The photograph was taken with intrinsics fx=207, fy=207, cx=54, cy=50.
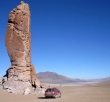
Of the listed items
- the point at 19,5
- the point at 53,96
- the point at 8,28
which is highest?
the point at 19,5

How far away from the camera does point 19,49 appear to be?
34.1 meters

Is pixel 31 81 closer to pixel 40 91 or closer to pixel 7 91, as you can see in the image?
pixel 40 91

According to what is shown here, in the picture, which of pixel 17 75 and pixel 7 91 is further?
pixel 17 75

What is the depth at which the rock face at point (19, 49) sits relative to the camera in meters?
32.8

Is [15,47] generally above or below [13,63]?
above

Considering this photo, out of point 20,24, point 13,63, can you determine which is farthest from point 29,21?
point 13,63

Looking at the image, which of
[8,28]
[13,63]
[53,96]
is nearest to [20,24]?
[8,28]

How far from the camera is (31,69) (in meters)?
36.3

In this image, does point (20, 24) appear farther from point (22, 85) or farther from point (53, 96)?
point (53, 96)

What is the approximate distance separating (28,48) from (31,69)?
380 centimetres

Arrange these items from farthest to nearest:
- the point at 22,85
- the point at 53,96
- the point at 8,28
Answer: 1. the point at 8,28
2. the point at 22,85
3. the point at 53,96

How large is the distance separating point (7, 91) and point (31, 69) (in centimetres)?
672

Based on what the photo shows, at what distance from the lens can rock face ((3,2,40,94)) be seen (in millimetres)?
32844

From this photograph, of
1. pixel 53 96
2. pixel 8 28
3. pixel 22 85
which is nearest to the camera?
pixel 53 96
